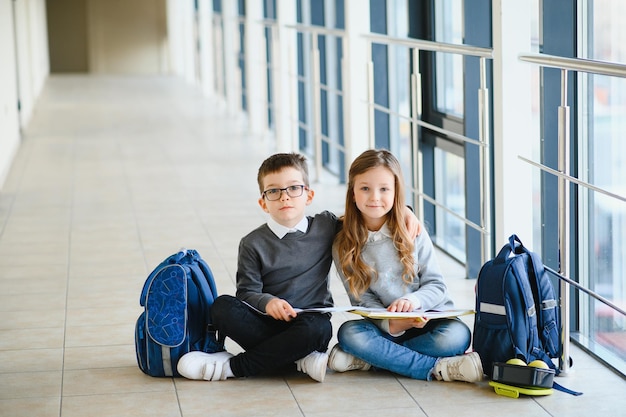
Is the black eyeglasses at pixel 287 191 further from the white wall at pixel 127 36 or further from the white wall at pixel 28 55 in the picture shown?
the white wall at pixel 127 36

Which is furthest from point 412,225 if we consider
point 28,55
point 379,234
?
point 28,55

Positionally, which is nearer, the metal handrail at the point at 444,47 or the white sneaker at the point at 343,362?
the white sneaker at the point at 343,362

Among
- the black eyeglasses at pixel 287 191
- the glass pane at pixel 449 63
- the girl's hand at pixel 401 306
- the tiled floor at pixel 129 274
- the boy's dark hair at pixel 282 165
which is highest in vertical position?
the glass pane at pixel 449 63

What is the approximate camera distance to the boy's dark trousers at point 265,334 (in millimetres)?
1514

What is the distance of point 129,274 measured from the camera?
224 centimetres

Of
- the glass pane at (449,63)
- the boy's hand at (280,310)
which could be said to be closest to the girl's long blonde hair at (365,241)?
the boy's hand at (280,310)

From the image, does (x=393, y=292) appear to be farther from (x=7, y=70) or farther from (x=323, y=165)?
(x=7, y=70)

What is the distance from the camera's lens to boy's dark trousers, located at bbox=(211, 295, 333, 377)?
1.51 metres

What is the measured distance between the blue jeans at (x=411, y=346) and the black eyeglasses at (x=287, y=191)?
222 millimetres

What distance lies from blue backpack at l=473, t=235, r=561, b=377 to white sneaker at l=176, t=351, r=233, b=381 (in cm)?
39

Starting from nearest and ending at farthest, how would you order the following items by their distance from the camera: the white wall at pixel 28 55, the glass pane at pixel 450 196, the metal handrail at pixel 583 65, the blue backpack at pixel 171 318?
the metal handrail at pixel 583 65, the blue backpack at pixel 171 318, the glass pane at pixel 450 196, the white wall at pixel 28 55

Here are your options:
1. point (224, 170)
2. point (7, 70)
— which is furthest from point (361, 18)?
point (7, 70)

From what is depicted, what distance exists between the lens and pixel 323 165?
152 inches

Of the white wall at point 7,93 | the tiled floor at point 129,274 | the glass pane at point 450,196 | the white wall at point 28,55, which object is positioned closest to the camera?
the tiled floor at point 129,274
